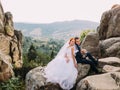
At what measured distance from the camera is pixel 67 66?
18328 mm

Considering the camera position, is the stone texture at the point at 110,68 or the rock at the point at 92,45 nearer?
the stone texture at the point at 110,68

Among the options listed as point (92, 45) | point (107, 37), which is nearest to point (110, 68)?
point (92, 45)

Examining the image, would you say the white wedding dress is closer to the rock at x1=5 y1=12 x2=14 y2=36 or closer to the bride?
the bride

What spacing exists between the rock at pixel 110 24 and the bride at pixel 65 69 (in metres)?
10.5

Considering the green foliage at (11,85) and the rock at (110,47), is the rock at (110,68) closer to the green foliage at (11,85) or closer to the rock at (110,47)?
the rock at (110,47)

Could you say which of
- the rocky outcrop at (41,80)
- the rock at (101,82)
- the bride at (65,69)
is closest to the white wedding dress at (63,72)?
the bride at (65,69)

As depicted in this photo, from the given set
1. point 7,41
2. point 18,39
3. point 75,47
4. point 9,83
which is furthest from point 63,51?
point 18,39

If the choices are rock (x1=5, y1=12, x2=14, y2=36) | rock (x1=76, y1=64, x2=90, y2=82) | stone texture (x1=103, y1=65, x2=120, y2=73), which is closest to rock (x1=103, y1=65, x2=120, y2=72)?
stone texture (x1=103, y1=65, x2=120, y2=73)

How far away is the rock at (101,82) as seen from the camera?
1605cm

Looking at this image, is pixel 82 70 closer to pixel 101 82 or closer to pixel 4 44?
pixel 101 82

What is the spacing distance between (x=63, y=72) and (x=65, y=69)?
19 cm

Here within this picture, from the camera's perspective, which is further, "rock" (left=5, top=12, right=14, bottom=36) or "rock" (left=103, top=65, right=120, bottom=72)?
"rock" (left=5, top=12, right=14, bottom=36)

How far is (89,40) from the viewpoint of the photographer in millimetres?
25641

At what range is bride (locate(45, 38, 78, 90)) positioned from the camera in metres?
17.9
